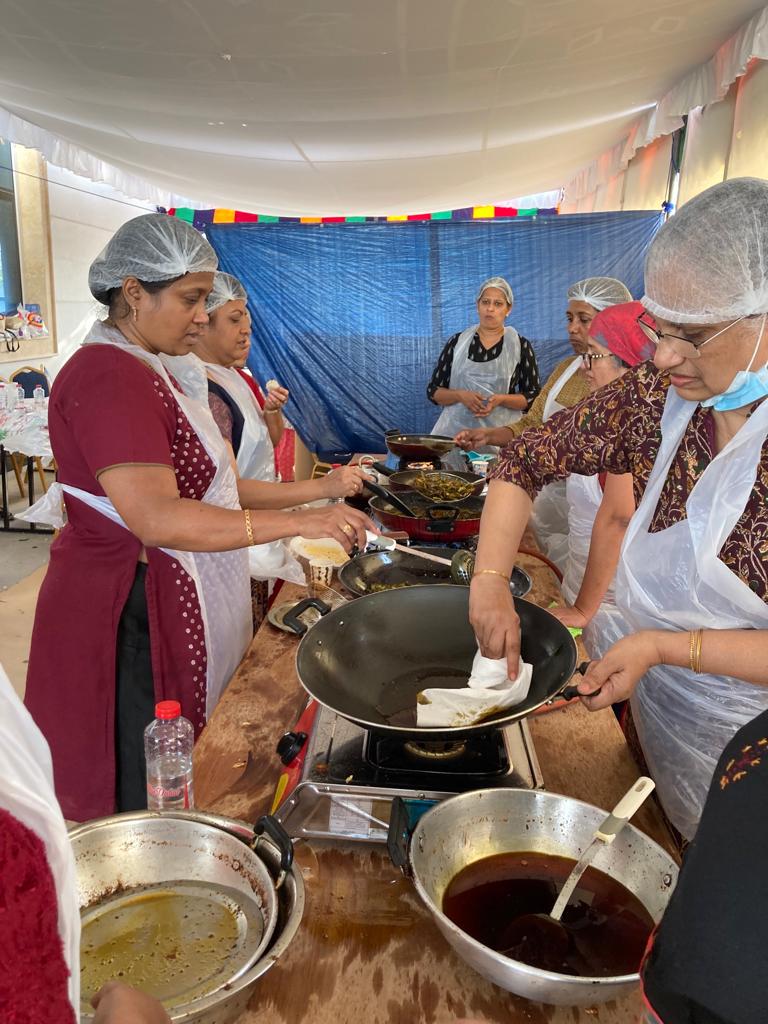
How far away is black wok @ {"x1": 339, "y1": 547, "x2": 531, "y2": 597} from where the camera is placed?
185cm

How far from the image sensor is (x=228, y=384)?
2770 millimetres

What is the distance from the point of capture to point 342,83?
379 centimetres

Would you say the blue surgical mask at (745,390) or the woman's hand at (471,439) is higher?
the blue surgical mask at (745,390)

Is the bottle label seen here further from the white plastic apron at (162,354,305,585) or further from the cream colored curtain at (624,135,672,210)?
the cream colored curtain at (624,135,672,210)

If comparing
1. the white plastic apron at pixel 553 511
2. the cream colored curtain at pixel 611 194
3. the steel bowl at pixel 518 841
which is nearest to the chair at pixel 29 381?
the white plastic apron at pixel 553 511

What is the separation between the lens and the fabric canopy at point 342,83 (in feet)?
9.86

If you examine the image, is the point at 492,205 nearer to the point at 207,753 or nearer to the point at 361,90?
the point at 361,90

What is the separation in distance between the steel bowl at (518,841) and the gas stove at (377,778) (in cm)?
5

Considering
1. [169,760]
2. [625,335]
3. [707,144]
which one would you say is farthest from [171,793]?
[707,144]

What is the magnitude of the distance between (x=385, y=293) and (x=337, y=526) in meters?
5.04

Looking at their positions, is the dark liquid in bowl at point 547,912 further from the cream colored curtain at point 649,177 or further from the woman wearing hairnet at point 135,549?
the cream colored curtain at point 649,177

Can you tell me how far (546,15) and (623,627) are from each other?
8.57 feet

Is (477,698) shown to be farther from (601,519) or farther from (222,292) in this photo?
(222,292)

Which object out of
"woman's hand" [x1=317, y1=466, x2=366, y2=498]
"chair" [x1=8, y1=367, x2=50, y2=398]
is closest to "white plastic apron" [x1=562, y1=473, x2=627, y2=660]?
"woman's hand" [x1=317, y1=466, x2=366, y2=498]
